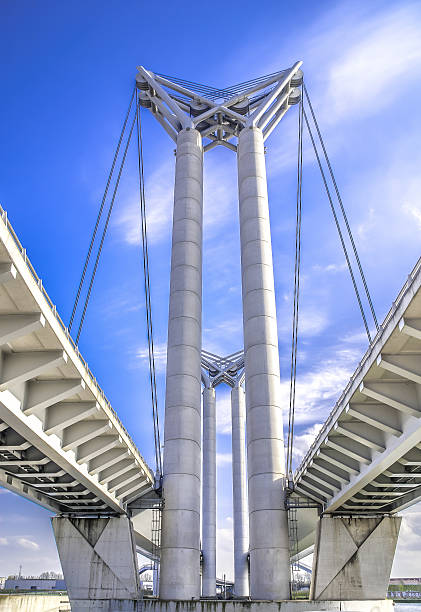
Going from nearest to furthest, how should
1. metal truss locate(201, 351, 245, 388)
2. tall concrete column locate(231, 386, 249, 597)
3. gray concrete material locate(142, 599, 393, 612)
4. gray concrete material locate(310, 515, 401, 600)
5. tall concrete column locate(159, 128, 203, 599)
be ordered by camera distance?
gray concrete material locate(142, 599, 393, 612) < gray concrete material locate(310, 515, 401, 600) < tall concrete column locate(159, 128, 203, 599) < tall concrete column locate(231, 386, 249, 597) < metal truss locate(201, 351, 245, 388)

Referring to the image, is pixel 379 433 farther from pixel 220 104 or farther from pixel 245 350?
pixel 220 104

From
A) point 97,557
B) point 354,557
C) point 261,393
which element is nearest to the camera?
point 354,557

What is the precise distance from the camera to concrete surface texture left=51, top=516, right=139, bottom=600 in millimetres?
34094

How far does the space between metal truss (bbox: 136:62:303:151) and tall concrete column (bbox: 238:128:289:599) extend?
A: 19.0 ft

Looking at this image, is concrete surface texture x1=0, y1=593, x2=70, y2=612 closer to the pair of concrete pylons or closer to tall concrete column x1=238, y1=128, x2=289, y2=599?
the pair of concrete pylons

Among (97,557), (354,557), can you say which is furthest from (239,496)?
(97,557)

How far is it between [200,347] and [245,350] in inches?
133

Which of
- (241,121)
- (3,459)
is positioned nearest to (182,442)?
(3,459)

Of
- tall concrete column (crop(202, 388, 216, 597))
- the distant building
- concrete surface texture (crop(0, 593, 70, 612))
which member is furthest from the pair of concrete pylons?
the distant building

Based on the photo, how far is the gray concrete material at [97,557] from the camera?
112ft

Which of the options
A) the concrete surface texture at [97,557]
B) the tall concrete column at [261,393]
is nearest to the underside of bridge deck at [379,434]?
the tall concrete column at [261,393]

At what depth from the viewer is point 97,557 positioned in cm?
3472

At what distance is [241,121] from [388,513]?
34.7 m

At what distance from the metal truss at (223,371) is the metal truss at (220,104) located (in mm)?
37116
